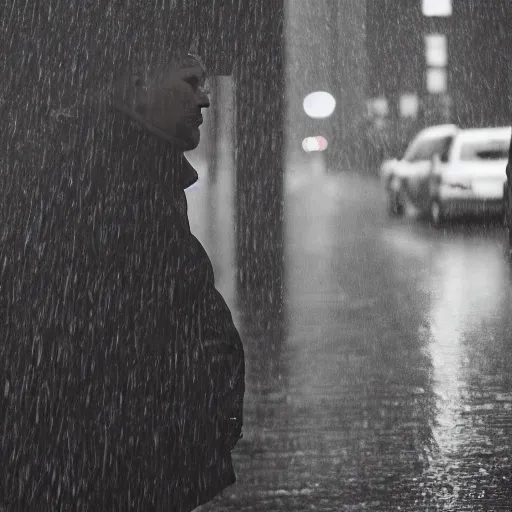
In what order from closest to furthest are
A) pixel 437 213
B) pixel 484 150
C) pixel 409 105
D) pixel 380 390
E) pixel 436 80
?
1. pixel 380 390
2. pixel 484 150
3. pixel 437 213
4. pixel 436 80
5. pixel 409 105

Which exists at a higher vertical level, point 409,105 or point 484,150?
point 409,105

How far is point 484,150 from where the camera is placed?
2050 cm

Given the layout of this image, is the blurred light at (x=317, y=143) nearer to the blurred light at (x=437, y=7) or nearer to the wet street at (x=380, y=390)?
the blurred light at (x=437, y=7)

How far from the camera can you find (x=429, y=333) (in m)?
9.38

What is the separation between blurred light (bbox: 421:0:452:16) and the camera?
197 ft

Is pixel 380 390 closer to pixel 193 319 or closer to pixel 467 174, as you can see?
pixel 193 319

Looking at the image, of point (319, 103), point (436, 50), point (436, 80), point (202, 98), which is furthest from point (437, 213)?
point (319, 103)

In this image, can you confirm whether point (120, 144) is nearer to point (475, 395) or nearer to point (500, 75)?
point (475, 395)

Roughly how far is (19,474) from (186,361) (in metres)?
0.42

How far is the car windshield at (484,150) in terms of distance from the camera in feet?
66.6

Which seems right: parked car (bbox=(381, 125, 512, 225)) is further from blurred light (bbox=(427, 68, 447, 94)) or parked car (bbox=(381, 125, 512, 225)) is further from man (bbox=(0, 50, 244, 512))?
blurred light (bbox=(427, 68, 447, 94))

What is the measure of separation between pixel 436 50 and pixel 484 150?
40713 millimetres

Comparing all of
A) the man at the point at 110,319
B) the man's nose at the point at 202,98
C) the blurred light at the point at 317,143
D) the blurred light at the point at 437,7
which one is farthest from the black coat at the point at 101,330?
the blurred light at the point at 317,143

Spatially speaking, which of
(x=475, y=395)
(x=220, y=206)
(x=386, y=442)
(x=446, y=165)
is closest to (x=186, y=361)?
(x=386, y=442)
